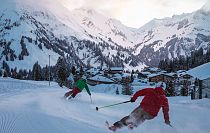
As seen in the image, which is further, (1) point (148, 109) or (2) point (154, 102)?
(2) point (154, 102)

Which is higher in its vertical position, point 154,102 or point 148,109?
point 154,102

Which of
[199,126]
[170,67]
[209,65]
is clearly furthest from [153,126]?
[170,67]

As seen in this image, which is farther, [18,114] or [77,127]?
[18,114]

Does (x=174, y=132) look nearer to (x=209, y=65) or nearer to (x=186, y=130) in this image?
(x=186, y=130)

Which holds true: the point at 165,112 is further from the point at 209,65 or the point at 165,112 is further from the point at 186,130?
the point at 209,65

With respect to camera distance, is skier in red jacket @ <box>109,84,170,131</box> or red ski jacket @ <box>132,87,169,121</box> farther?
red ski jacket @ <box>132,87,169,121</box>

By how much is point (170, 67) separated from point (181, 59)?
26.5 feet

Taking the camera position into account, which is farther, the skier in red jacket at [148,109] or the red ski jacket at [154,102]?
the red ski jacket at [154,102]

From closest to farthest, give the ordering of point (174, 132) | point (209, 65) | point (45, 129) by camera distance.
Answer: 1. point (45, 129)
2. point (174, 132)
3. point (209, 65)

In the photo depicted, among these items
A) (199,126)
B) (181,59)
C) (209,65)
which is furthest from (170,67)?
(199,126)

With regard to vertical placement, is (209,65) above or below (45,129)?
above

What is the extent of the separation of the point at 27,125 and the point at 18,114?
7.38ft

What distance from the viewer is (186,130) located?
1259 centimetres

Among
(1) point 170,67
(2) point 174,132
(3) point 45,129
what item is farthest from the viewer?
(1) point 170,67
